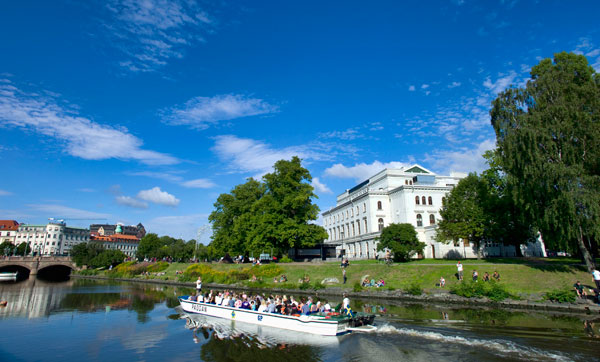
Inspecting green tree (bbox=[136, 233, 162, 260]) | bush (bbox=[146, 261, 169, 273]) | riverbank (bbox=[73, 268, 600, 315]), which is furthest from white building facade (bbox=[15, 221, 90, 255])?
riverbank (bbox=[73, 268, 600, 315])

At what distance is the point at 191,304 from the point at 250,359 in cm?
1560

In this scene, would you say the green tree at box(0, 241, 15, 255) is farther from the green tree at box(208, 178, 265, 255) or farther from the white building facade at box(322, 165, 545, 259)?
the white building facade at box(322, 165, 545, 259)

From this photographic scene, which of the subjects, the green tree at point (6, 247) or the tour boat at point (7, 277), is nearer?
the tour boat at point (7, 277)

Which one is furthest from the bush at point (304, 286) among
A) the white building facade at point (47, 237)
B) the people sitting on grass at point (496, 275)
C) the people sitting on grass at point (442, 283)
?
the white building facade at point (47, 237)

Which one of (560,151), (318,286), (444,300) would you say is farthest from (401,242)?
(560,151)

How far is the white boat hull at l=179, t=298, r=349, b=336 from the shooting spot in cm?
2052

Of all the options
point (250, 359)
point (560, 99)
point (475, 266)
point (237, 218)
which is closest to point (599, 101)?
point (560, 99)

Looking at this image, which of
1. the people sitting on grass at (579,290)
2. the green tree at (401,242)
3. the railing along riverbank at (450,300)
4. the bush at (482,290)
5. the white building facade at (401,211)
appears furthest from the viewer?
the white building facade at (401,211)

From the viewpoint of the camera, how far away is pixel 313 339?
1984 centimetres

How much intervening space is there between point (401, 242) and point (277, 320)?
28.5 m

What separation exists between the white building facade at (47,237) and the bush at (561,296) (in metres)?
154

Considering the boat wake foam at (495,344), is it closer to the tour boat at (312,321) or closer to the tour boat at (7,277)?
the tour boat at (312,321)

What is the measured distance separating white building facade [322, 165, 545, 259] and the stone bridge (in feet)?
235

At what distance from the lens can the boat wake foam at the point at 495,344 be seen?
14.7 m
